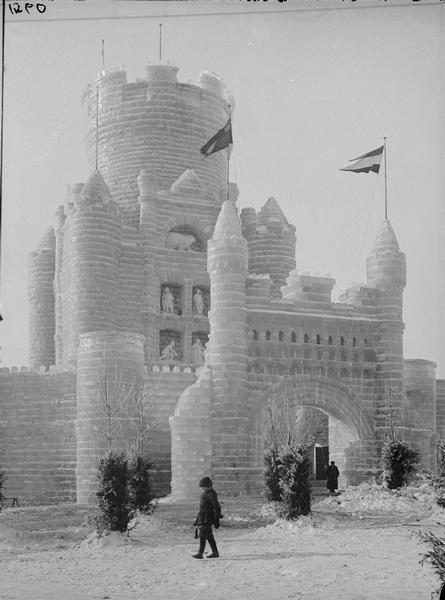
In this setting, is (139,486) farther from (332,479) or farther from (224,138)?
(224,138)

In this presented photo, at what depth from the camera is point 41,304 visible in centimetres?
5494

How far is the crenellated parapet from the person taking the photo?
5453 cm

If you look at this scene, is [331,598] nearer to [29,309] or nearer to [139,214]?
[139,214]

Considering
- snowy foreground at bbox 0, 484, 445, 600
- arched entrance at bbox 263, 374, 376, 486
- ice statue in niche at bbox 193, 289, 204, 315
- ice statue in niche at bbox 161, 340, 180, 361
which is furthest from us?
ice statue in niche at bbox 193, 289, 204, 315

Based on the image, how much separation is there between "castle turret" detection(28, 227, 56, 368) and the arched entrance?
1682 cm

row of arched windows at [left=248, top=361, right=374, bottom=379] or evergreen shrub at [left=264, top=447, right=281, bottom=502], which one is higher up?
row of arched windows at [left=248, top=361, right=374, bottom=379]

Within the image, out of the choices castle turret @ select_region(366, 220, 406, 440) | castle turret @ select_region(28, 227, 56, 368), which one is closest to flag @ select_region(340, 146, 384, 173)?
castle turret @ select_region(366, 220, 406, 440)

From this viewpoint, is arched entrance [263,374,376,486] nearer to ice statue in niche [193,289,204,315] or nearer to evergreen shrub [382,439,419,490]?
evergreen shrub [382,439,419,490]

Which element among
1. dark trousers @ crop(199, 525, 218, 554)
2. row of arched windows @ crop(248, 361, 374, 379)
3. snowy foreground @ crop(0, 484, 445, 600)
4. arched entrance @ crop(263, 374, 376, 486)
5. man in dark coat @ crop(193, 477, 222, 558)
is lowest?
snowy foreground @ crop(0, 484, 445, 600)

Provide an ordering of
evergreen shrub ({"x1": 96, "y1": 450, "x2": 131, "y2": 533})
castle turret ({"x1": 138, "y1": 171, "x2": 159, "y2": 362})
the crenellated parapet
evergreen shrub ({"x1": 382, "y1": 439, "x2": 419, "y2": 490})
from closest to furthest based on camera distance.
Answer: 1. evergreen shrub ({"x1": 96, "y1": 450, "x2": 131, "y2": 533})
2. evergreen shrub ({"x1": 382, "y1": 439, "x2": 419, "y2": 490})
3. castle turret ({"x1": 138, "y1": 171, "x2": 159, "y2": 362})
4. the crenellated parapet

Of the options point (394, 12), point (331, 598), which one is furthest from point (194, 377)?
point (331, 598)

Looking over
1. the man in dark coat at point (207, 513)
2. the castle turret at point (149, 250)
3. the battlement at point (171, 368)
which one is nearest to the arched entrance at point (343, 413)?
the battlement at point (171, 368)

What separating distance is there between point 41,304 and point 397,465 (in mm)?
26500

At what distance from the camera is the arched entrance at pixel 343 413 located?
134 ft
